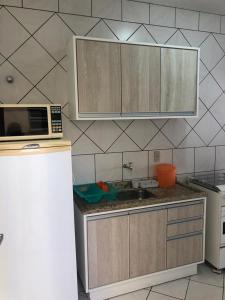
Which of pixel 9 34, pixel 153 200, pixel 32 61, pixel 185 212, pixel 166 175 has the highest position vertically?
pixel 9 34

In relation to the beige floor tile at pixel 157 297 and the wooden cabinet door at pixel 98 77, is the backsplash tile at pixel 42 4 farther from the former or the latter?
the beige floor tile at pixel 157 297

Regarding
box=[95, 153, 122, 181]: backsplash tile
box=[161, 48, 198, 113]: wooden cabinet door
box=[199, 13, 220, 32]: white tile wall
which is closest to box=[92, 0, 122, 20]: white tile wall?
box=[161, 48, 198, 113]: wooden cabinet door

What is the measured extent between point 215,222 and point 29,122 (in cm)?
183

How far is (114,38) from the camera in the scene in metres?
2.30

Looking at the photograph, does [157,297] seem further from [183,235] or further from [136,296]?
[183,235]

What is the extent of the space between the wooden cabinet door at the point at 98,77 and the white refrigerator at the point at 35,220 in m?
0.57

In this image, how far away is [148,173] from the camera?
2.58 m

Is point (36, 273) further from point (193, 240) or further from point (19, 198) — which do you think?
point (193, 240)

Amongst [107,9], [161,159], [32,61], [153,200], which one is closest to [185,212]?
[153,200]

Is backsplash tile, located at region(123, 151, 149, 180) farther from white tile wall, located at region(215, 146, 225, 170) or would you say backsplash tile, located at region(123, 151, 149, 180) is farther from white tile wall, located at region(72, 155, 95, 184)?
white tile wall, located at region(215, 146, 225, 170)

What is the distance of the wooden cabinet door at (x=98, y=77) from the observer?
1.95 metres

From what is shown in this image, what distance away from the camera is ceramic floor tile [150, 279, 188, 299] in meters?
2.10

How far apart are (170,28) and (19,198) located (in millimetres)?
2113

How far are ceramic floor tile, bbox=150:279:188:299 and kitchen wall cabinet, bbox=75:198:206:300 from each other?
5 cm
